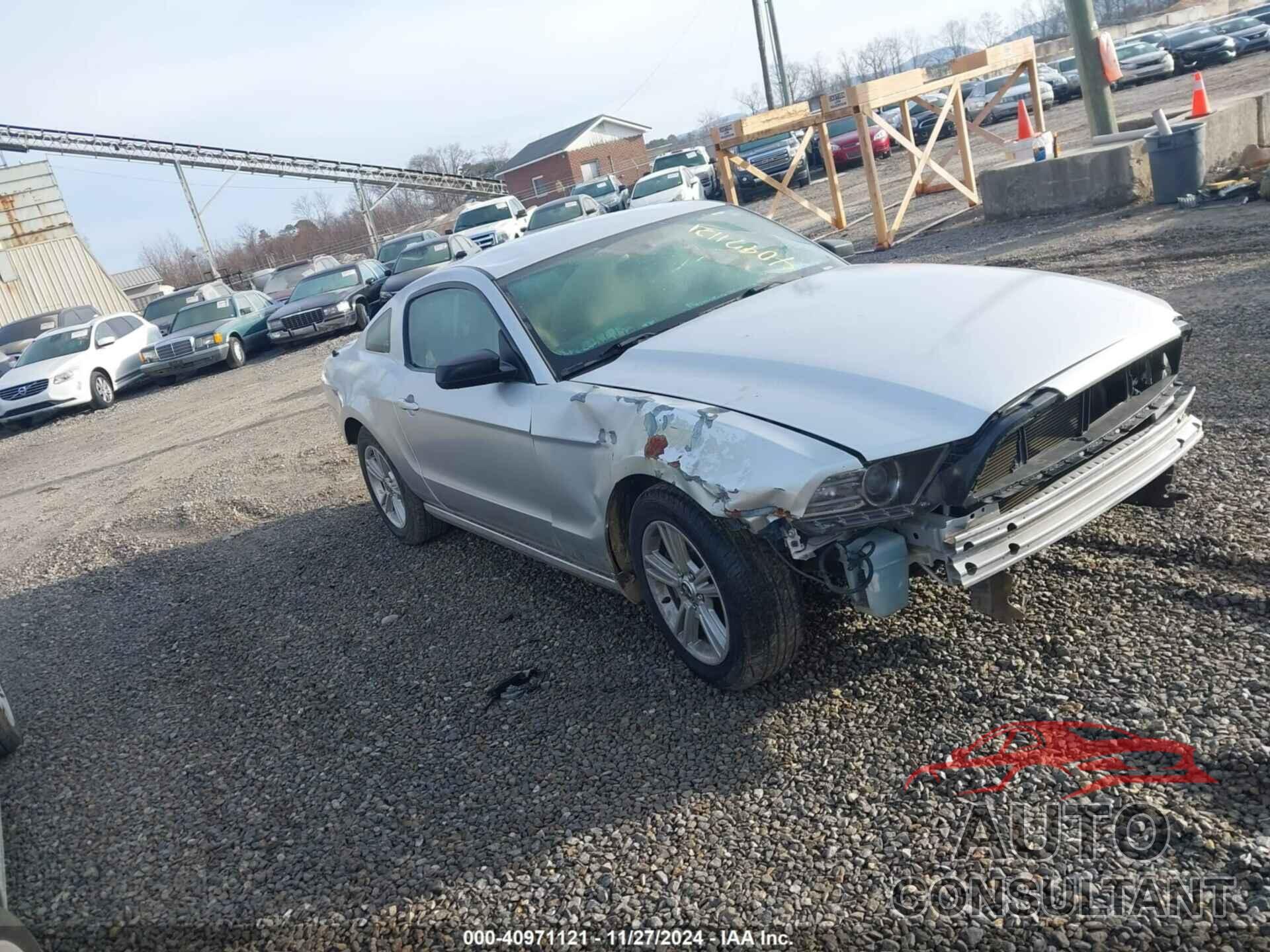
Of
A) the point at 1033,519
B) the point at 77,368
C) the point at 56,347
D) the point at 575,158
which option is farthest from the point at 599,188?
the point at 575,158

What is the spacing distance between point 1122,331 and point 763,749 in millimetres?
1902

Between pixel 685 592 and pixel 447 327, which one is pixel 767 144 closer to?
pixel 447 327

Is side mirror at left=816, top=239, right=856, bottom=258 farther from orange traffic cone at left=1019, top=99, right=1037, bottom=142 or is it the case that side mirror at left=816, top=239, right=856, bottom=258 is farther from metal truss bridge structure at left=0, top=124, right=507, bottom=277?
metal truss bridge structure at left=0, top=124, right=507, bottom=277

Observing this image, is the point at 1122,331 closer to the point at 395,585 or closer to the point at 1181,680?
the point at 1181,680

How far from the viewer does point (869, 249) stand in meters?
14.0

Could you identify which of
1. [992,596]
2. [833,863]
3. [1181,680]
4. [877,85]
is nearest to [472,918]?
[833,863]

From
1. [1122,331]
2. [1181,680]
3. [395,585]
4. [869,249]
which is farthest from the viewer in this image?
[869,249]

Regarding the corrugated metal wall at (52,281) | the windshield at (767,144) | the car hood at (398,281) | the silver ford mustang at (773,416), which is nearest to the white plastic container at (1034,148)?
the car hood at (398,281)

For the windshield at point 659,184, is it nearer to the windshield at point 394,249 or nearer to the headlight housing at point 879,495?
the windshield at point 394,249

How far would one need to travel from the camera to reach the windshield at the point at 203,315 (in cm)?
2041

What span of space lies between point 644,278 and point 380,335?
2.04 meters

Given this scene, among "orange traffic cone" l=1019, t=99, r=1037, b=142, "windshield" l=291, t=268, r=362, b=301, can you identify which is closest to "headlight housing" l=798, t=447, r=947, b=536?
"orange traffic cone" l=1019, t=99, r=1037, b=142

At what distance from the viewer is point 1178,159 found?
35.1ft

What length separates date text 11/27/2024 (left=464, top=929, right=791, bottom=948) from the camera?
266 centimetres
